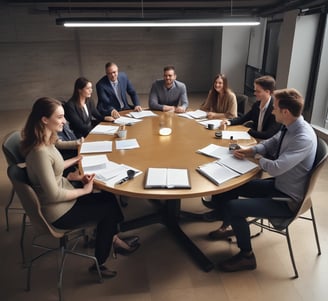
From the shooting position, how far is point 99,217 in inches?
79.4

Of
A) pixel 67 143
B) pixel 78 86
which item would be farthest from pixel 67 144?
pixel 78 86

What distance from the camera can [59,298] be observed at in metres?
1.98

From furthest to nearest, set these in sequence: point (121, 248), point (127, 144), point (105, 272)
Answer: point (127, 144) → point (121, 248) → point (105, 272)

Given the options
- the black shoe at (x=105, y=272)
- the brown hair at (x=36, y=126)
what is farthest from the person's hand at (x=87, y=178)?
the black shoe at (x=105, y=272)

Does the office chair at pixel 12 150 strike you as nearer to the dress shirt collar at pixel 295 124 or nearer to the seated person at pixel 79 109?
the seated person at pixel 79 109

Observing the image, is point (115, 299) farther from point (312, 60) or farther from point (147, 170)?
point (312, 60)

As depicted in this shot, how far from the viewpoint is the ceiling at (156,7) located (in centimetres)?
590

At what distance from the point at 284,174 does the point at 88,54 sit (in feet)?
23.4

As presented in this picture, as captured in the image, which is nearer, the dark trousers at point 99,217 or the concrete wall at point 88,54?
the dark trousers at point 99,217

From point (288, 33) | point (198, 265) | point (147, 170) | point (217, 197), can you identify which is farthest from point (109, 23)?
point (288, 33)

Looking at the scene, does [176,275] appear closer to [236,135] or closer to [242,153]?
[242,153]

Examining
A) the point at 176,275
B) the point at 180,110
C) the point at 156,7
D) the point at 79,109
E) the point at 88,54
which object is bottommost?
the point at 176,275

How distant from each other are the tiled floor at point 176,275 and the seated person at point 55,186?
0.71 feet

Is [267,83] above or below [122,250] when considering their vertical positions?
above
